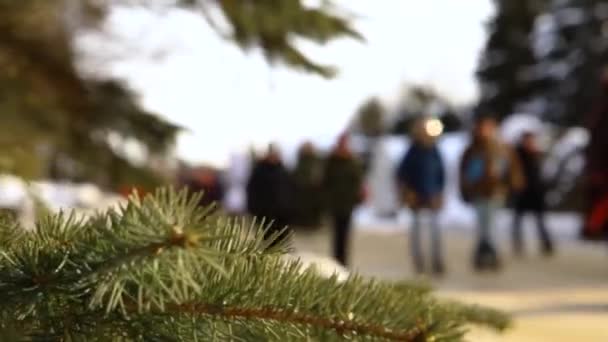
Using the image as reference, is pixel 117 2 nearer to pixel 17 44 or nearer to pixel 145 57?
pixel 17 44

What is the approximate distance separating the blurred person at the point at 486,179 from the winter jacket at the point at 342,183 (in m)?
1.31

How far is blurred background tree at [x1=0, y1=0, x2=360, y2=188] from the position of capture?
3.58 metres

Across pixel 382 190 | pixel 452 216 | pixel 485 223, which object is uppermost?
pixel 382 190

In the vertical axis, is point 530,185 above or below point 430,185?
above

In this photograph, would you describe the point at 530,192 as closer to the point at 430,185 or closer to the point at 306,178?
the point at 430,185

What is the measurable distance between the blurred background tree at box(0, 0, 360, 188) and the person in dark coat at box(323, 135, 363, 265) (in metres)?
6.57

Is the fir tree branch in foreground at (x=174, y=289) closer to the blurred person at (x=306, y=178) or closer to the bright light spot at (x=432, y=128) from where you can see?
the bright light spot at (x=432, y=128)

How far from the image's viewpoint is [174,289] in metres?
1.01

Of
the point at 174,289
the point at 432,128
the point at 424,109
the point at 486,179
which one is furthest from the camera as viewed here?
the point at 424,109

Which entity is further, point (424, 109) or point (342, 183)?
point (424, 109)

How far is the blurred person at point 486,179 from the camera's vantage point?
1067 cm

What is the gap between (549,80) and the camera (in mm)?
30203

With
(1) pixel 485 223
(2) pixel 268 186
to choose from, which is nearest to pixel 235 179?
(2) pixel 268 186

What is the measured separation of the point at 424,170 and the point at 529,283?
190 centimetres
